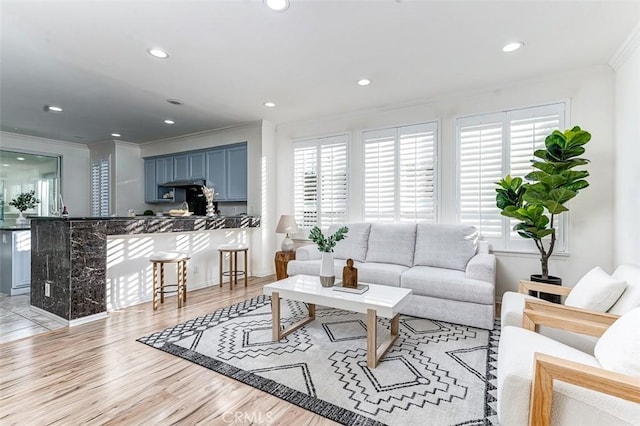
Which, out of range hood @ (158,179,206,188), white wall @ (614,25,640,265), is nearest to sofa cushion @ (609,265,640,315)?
white wall @ (614,25,640,265)

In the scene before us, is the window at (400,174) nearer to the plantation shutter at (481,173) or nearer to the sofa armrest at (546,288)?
the plantation shutter at (481,173)

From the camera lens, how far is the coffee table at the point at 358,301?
2320 millimetres

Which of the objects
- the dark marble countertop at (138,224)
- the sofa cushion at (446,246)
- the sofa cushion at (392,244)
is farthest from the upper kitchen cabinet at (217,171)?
the sofa cushion at (446,246)

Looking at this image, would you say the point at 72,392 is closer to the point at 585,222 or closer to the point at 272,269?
the point at 272,269

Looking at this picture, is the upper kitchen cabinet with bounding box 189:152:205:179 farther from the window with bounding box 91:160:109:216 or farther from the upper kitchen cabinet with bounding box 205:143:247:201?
the window with bounding box 91:160:109:216

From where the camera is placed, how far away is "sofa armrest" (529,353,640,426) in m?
1.20

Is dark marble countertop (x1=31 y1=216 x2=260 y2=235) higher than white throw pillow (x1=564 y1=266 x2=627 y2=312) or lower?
higher

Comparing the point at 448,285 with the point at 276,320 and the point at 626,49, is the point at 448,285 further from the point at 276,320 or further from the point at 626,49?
the point at 626,49

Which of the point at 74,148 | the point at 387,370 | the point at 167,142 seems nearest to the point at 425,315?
the point at 387,370

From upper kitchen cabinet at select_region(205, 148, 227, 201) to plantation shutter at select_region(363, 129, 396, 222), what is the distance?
2733 millimetres

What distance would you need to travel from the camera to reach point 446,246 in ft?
12.5

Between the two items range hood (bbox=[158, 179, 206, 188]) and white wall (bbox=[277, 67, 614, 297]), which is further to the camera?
range hood (bbox=[158, 179, 206, 188])

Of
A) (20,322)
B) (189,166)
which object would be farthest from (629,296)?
(189,166)

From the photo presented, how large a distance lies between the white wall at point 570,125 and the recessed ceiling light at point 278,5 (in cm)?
264
